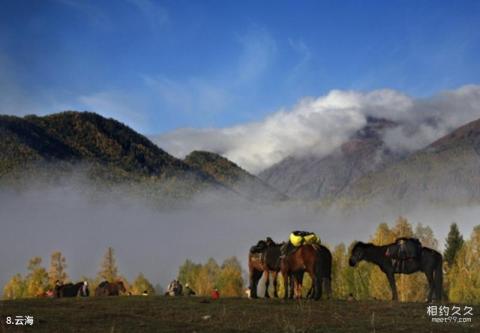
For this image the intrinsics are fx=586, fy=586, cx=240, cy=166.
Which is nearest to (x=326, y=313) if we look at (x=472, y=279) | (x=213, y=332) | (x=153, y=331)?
(x=213, y=332)

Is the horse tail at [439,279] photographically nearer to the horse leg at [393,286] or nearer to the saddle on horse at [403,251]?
the saddle on horse at [403,251]

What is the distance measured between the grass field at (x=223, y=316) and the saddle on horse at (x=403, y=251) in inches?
211

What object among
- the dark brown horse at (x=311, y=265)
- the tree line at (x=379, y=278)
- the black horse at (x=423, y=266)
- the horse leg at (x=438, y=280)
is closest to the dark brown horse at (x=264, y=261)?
the dark brown horse at (x=311, y=265)

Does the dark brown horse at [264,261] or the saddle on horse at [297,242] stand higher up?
the saddle on horse at [297,242]

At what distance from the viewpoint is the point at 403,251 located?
35906 millimetres

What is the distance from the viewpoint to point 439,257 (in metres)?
36.1

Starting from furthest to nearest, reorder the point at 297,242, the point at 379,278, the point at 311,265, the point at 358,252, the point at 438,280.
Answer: the point at 379,278 < the point at 358,252 < the point at 438,280 < the point at 297,242 < the point at 311,265

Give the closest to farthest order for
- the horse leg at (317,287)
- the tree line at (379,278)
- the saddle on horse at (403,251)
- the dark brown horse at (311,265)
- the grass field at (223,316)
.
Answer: the grass field at (223,316) < the horse leg at (317,287) < the dark brown horse at (311,265) < the saddle on horse at (403,251) < the tree line at (379,278)

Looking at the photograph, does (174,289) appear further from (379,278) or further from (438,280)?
(379,278)

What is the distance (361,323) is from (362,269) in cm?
7667

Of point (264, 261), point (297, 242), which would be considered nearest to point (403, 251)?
point (297, 242)

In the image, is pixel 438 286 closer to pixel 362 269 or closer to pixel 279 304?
pixel 279 304

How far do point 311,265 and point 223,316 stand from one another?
26.8 ft

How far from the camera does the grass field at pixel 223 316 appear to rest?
22.8 meters
